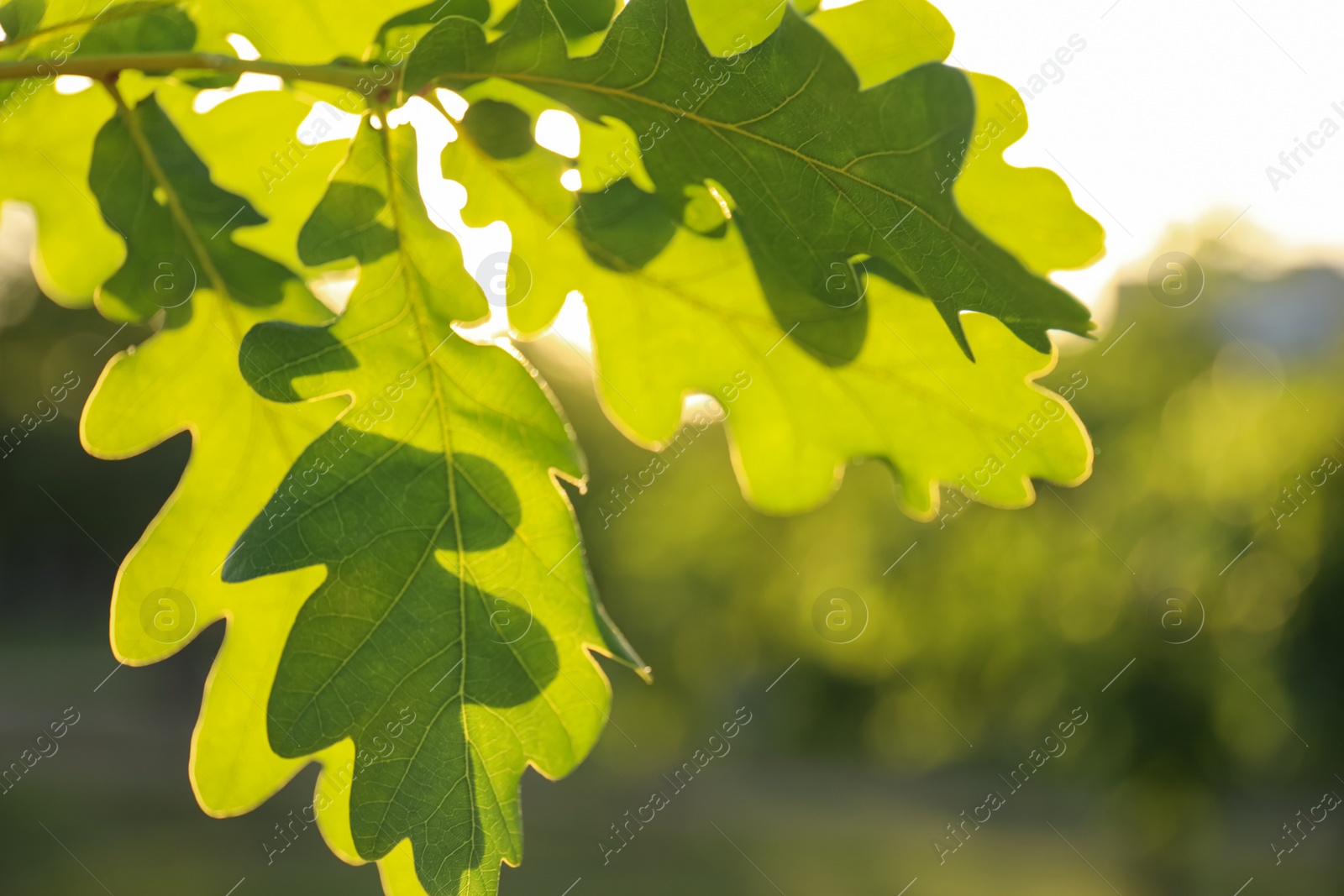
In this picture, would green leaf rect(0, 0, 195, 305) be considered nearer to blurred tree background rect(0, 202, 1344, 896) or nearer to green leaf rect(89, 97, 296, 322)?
green leaf rect(89, 97, 296, 322)

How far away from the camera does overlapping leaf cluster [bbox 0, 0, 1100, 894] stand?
2.93 ft

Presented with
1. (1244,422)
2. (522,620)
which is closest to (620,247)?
(522,620)

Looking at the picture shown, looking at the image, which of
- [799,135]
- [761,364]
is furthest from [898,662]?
[799,135]

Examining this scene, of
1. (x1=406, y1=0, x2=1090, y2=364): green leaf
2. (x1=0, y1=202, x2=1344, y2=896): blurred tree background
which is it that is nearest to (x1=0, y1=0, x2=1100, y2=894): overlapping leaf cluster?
(x1=406, y1=0, x2=1090, y2=364): green leaf

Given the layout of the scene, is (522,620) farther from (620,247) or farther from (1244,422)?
(1244,422)

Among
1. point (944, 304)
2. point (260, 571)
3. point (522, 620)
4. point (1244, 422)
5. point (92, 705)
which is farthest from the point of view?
point (92, 705)

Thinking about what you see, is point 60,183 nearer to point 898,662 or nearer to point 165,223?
point 165,223

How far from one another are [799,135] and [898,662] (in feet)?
71.7

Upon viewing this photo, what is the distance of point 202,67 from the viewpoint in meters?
0.94

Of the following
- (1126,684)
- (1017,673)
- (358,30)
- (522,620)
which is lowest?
(1017,673)

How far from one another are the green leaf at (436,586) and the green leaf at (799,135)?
202 millimetres

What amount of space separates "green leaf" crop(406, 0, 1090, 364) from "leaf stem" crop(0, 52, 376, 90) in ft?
0.27

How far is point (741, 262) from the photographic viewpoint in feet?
3.75

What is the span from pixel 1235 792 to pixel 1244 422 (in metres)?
6.52
